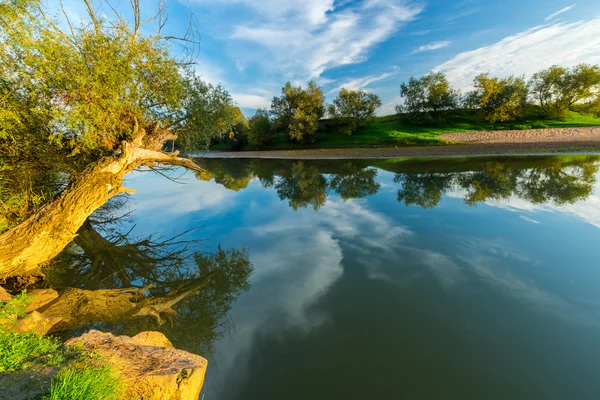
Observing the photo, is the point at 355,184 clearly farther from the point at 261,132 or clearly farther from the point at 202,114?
the point at 261,132

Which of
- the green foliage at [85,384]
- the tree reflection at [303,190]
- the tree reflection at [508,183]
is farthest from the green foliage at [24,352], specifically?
the tree reflection at [508,183]

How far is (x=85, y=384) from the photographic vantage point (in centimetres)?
320

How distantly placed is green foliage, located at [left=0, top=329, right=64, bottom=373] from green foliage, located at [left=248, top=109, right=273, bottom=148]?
63519 millimetres

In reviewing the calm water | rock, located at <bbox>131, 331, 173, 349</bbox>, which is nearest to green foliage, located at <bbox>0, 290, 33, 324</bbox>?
the calm water

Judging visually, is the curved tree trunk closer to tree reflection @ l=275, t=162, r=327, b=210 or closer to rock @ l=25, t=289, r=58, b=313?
rock @ l=25, t=289, r=58, b=313

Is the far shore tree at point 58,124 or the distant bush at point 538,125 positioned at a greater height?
the far shore tree at point 58,124

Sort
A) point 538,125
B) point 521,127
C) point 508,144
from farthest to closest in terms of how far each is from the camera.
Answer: point 521,127 < point 538,125 < point 508,144

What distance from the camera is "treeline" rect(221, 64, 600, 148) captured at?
184 feet

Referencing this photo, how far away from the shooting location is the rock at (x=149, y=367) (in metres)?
3.70

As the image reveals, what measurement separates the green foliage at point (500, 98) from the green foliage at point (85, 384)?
239 feet

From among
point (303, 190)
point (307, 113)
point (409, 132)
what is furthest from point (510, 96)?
point (303, 190)

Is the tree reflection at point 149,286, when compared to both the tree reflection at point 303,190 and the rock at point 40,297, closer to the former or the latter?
the rock at point 40,297

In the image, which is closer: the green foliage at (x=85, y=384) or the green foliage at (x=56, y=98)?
the green foliage at (x=85, y=384)

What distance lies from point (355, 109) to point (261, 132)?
2494 centimetres
